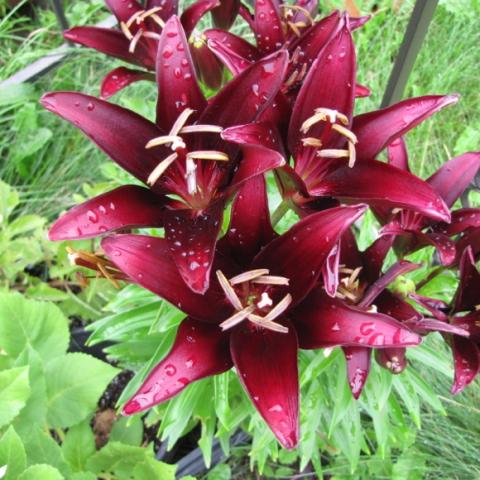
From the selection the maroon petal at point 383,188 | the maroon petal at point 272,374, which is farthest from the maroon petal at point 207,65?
the maroon petal at point 272,374

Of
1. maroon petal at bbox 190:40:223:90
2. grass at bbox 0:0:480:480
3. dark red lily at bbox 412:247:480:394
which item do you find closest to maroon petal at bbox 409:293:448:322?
dark red lily at bbox 412:247:480:394

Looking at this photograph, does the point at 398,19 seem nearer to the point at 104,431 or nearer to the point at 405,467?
the point at 405,467

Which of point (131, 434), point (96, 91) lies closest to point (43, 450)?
point (131, 434)

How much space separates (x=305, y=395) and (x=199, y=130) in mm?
619

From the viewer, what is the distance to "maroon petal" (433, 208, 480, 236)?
0.78 meters

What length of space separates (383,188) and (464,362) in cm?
27

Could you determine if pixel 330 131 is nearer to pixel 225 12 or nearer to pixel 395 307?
pixel 395 307

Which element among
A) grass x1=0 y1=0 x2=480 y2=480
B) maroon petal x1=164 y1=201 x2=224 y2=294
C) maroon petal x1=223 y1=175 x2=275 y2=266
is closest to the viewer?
maroon petal x1=164 y1=201 x2=224 y2=294

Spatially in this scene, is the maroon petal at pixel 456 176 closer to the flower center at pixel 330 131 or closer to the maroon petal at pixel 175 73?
the flower center at pixel 330 131

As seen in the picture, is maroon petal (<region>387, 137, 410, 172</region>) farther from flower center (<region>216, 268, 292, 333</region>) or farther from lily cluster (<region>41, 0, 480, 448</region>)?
flower center (<region>216, 268, 292, 333</region>)

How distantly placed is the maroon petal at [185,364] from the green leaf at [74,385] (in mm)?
548

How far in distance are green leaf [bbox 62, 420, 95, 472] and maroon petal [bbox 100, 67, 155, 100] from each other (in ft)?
2.32

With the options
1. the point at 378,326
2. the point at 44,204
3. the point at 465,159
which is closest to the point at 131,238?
the point at 378,326

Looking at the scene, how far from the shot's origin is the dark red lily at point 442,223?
768 millimetres
